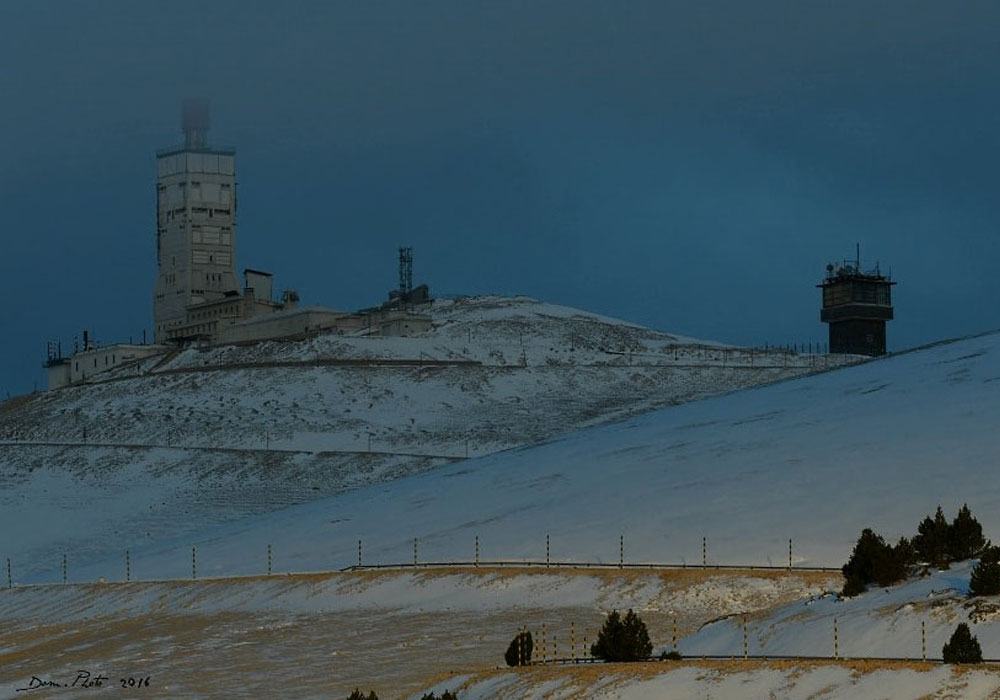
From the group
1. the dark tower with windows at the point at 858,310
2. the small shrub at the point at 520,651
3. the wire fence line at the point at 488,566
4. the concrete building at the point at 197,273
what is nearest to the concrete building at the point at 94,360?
the concrete building at the point at 197,273

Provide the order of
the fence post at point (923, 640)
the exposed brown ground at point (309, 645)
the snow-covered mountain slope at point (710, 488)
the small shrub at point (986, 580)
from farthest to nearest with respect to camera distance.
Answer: the snow-covered mountain slope at point (710, 488) < the exposed brown ground at point (309, 645) < the small shrub at point (986, 580) < the fence post at point (923, 640)

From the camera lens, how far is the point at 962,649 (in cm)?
3128

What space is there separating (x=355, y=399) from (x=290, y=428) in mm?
9820

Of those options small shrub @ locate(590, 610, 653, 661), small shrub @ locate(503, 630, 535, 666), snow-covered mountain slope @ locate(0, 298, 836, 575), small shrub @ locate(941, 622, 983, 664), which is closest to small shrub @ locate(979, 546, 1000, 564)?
small shrub @ locate(941, 622, 983, 664)

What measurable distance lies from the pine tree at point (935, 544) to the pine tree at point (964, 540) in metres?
0.11

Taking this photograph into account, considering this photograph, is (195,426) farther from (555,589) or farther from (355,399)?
(555,589)

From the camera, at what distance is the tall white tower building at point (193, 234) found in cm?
18338

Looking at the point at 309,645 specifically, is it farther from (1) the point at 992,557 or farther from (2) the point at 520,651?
(1) the point at 992,557

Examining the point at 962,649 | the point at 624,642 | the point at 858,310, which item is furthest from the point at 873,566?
the point at 858,310

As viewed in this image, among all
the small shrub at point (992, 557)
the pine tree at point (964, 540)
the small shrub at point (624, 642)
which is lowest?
the small shrub at point (624, 642)

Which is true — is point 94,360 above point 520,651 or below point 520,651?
above

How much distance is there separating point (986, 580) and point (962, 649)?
409 centimetres

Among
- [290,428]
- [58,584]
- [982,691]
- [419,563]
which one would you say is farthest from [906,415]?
[290,428]

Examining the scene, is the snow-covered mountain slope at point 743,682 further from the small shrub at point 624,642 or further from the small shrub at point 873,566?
the small shrub at point 873,566
